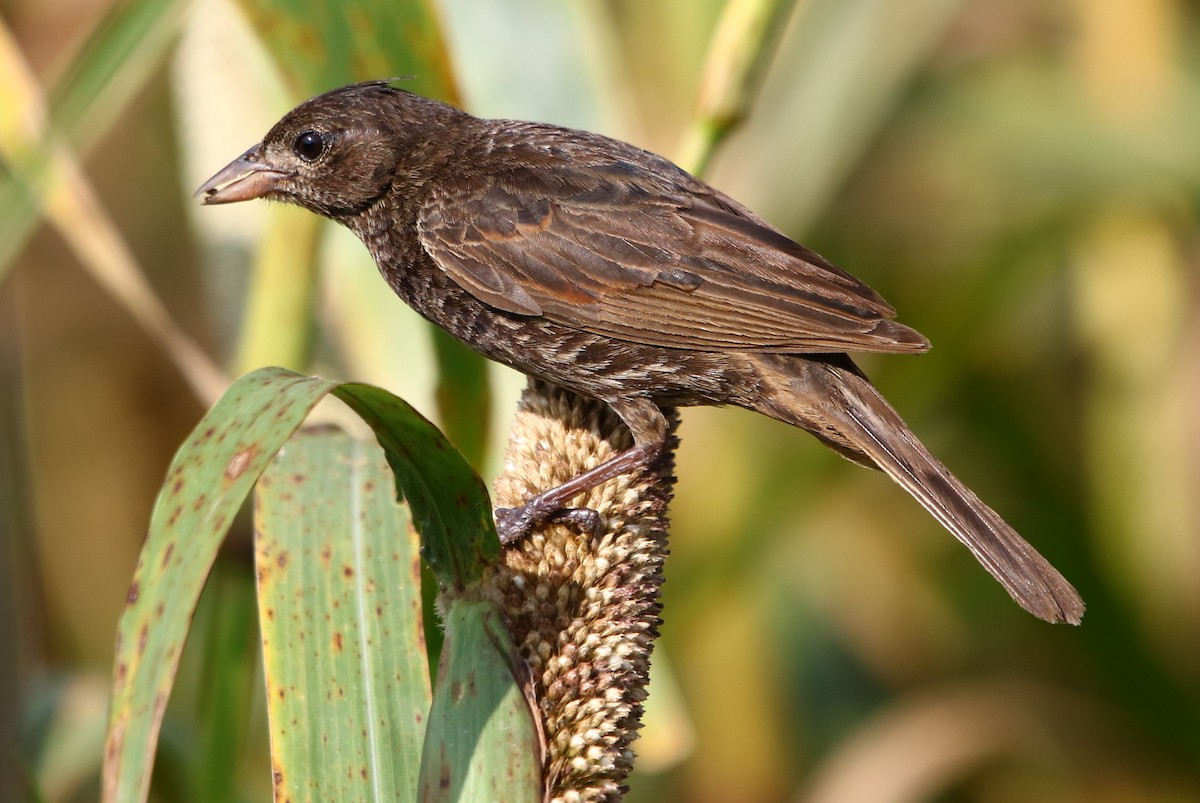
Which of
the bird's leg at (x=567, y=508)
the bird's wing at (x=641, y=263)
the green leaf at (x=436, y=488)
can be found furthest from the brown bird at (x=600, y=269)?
the green leaf at (x=436, y=488)

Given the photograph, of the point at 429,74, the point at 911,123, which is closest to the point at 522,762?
the point at 429,74

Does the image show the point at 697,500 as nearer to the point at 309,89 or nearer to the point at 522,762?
the point at 309,89

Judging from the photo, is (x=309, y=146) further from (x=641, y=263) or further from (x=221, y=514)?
(x=221, y=514)

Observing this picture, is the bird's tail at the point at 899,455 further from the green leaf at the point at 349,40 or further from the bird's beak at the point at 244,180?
the bird's beak at the point at 244,180

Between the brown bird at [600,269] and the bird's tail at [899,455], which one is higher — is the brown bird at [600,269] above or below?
above

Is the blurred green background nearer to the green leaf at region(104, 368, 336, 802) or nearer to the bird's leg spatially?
the bird's leg

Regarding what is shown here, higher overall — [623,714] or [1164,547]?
[1164,547]
